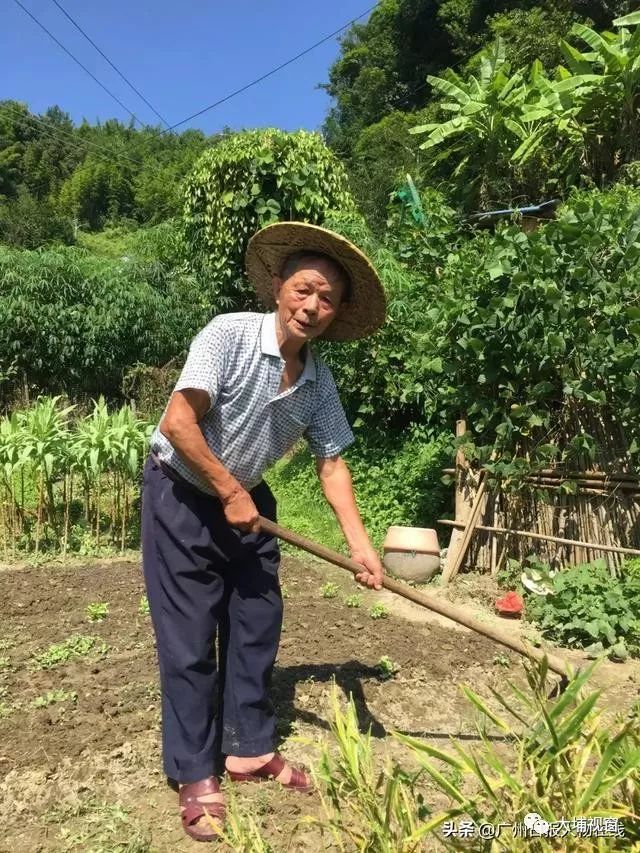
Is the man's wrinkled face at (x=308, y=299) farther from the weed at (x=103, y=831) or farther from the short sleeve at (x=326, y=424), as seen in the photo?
the weed at (x=103, y=831)

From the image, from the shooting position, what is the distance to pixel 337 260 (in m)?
2.36

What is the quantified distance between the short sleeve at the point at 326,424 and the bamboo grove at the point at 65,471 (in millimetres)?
2952

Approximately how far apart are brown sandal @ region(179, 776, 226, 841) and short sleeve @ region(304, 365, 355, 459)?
112 cm

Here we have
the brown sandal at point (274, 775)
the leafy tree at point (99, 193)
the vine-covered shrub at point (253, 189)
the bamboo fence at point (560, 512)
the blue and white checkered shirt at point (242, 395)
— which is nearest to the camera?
the blue and white checkered shirt at point (242, 395)

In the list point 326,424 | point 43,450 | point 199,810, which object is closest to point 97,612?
point 43,450

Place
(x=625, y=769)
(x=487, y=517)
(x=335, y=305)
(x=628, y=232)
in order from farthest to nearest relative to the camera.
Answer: (x=487, y=517), (x=628, y=232), (x=335, y=305), (x=625, y=769)

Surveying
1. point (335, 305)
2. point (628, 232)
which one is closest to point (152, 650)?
point (335, 305)

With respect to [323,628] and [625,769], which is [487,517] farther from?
[625,769]

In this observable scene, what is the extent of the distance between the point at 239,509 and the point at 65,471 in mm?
3497

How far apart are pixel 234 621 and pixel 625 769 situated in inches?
55.3

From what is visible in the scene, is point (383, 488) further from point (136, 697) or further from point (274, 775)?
point (274, 775)

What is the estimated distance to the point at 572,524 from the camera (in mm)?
4531

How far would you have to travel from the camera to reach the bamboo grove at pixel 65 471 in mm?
5211

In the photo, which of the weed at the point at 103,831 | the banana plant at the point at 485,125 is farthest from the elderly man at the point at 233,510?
the banana plant at the point at 485,125
